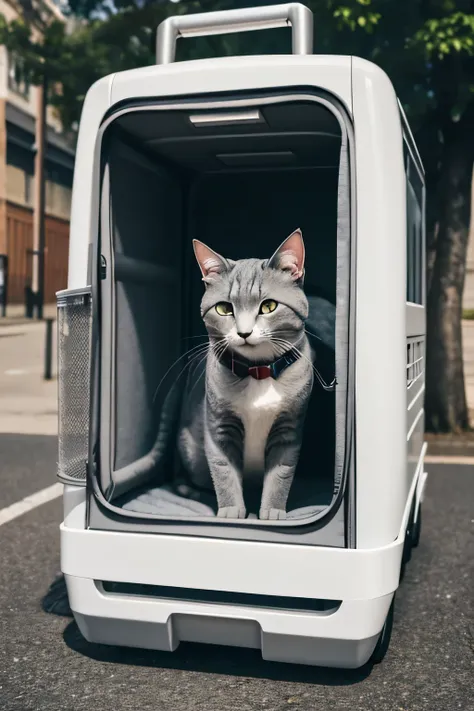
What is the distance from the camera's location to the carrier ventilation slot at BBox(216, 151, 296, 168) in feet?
12.7

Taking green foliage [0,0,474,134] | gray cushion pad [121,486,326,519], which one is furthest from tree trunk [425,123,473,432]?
gray cushion pad [121,486,326,519]

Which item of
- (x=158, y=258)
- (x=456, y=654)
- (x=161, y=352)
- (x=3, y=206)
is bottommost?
(x=456, y=654)

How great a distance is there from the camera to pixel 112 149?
3283 millimetres

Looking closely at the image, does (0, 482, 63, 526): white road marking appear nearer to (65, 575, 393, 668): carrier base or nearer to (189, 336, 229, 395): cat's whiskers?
(65, 575, 393, 668): carrier base

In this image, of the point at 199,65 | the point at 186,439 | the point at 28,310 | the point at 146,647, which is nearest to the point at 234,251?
the point at 186,439

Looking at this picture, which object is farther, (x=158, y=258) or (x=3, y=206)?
(x=3, y=206)

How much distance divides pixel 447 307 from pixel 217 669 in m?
6.45

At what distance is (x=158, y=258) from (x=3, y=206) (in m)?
30.9

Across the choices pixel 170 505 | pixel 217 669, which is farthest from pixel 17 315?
pixel 217 669

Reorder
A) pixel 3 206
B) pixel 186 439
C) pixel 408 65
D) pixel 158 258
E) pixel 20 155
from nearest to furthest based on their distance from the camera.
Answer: pixel 186 439 → pixel 158 258 → pixel 408 65 → pixel 3 206 → pixel 20 155

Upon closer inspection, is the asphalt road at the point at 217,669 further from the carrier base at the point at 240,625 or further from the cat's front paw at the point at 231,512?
the cat's front paw at the point at 231,512

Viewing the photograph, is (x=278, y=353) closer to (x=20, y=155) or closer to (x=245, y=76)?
(x=245, y=76)

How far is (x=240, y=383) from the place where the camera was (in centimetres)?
331

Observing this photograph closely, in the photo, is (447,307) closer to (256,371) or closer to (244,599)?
(256,371)
